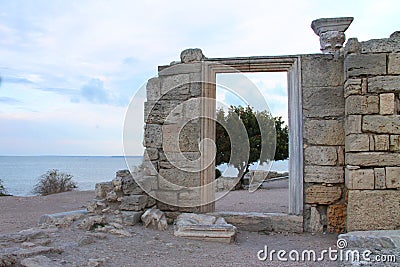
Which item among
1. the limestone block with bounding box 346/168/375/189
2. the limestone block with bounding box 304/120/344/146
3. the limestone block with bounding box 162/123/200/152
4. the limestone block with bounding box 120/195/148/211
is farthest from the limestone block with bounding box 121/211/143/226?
the limestone block with bounding box 346/168/375/189

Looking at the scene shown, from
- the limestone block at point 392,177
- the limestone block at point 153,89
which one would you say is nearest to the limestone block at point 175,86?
the limestone block at point 153,89

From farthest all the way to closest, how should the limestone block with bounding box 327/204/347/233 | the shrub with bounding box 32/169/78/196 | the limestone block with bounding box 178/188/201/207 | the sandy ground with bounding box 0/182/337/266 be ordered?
the shrub with bounding box 32/169/78/196 < the limestone block with bounding box 178/188/201/207 < the limestone block with bounding box 327/204/347/233 < the sandy ground with bounding box 0/182/337/266

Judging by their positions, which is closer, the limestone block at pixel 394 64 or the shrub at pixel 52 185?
the limestone block at pixel 394 64

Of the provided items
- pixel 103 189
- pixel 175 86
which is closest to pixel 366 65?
pixel 175 86

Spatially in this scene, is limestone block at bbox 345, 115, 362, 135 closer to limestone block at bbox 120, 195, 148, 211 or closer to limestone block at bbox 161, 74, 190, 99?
limestone block at bbox 161, 74, 190, 99

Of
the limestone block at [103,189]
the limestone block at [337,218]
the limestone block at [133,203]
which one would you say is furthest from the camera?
the limestone block at [103,189]

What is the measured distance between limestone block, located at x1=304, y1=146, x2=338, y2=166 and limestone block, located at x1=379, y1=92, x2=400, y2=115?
29.7 inches

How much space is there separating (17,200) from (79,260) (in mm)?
5305

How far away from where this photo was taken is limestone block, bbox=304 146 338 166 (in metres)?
4.91

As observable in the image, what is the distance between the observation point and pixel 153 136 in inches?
216

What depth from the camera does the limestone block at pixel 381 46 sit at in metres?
4.57

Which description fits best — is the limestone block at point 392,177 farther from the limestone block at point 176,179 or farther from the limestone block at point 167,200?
the limestone block at point 167,200

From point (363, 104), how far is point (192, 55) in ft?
7.65

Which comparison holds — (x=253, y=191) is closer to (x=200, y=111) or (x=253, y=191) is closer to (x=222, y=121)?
(x=222, y=121)
